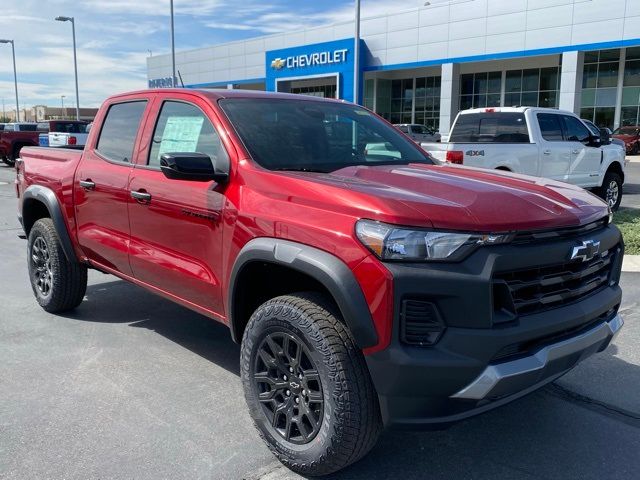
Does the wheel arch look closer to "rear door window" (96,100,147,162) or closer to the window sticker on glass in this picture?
"rear door window" (96,100,147,162)

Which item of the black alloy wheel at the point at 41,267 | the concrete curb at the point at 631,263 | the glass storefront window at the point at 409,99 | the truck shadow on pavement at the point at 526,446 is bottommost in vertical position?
the truck shadow on pavement at the point at 526,446

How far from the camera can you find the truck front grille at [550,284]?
2.60m

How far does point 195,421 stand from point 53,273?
2433 millimetres

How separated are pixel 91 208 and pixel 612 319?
364 cm

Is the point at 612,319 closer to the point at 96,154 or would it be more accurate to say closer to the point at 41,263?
the point at 96,154

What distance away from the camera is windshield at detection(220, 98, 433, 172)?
3527mm

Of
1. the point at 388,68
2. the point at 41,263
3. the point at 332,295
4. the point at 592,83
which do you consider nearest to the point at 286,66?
the point at 388,68

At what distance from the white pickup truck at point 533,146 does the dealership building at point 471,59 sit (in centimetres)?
2017

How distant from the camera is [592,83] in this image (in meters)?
34.0

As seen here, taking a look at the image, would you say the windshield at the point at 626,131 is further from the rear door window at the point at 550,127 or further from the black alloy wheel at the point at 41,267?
the black alloy wheel at the point at 41,267

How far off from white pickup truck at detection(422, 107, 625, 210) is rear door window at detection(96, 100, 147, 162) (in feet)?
19.3

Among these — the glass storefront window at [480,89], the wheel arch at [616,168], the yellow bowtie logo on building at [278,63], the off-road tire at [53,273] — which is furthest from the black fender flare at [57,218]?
the yellow bowtie logo on building at [278,63]

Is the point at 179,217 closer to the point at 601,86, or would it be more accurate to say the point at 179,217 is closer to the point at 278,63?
the point at 601,86

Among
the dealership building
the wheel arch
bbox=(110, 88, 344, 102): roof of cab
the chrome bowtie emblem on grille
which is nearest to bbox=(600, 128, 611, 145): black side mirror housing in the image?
the wheel arch
